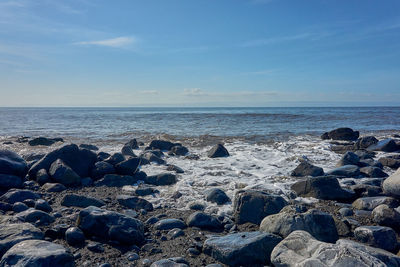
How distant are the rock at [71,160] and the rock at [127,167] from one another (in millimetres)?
812

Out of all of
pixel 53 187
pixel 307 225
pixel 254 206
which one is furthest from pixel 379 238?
pixel 53 187

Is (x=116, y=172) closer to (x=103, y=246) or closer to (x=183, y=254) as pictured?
(x=103, y=246)

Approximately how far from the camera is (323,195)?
616 cm

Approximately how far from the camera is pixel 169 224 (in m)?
4.80

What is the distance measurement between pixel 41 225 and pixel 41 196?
1738 mm

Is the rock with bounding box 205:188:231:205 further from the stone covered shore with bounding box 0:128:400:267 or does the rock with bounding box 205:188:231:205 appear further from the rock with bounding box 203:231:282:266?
the rock with bounding box 203:231:282:266

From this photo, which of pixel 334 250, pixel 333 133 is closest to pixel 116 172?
pixel 334 250

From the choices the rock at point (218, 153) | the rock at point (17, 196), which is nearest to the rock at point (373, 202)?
the rock at point (218, 153)

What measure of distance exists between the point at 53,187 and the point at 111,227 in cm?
331

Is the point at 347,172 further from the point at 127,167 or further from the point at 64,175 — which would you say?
the point at 64,175

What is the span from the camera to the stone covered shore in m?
3.44

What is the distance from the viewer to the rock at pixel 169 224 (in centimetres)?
476

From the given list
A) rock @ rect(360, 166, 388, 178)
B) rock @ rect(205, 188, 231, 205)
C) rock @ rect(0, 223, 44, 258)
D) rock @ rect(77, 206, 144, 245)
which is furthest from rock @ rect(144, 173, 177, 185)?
rock @ rect(360, 166, 388, 178)

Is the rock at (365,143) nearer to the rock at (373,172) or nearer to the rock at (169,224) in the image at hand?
the rock at (373,172)
